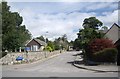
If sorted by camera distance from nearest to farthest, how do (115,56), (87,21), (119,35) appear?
(115,56) < (119,35) < (87,21)

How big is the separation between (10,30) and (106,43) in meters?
29.8

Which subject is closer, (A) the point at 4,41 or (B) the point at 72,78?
(B) the point at 72,78

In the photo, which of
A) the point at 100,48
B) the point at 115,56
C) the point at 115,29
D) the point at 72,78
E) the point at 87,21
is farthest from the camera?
the point at 87,21

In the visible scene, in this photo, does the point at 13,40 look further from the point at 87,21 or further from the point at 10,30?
the point at 87,21

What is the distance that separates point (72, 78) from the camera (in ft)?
65.4

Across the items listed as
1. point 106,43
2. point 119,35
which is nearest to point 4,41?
point 119,35

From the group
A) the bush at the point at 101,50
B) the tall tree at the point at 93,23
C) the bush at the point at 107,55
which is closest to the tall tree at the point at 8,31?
the bush at the point at 101,50

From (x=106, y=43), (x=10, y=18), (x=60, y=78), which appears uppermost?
(x=10, y=18)

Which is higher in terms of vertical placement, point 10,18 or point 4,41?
point 10,18

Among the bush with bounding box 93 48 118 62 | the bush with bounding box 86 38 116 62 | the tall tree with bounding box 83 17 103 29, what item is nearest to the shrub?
the bush with bounding box 86 38 116 62

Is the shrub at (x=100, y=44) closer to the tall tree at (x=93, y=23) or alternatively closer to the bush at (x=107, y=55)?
the bush at (x=107, y=55)

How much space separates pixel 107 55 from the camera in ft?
116

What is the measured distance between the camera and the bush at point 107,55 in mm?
34625

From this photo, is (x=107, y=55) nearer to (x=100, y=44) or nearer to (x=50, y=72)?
(x=100, y=44)
